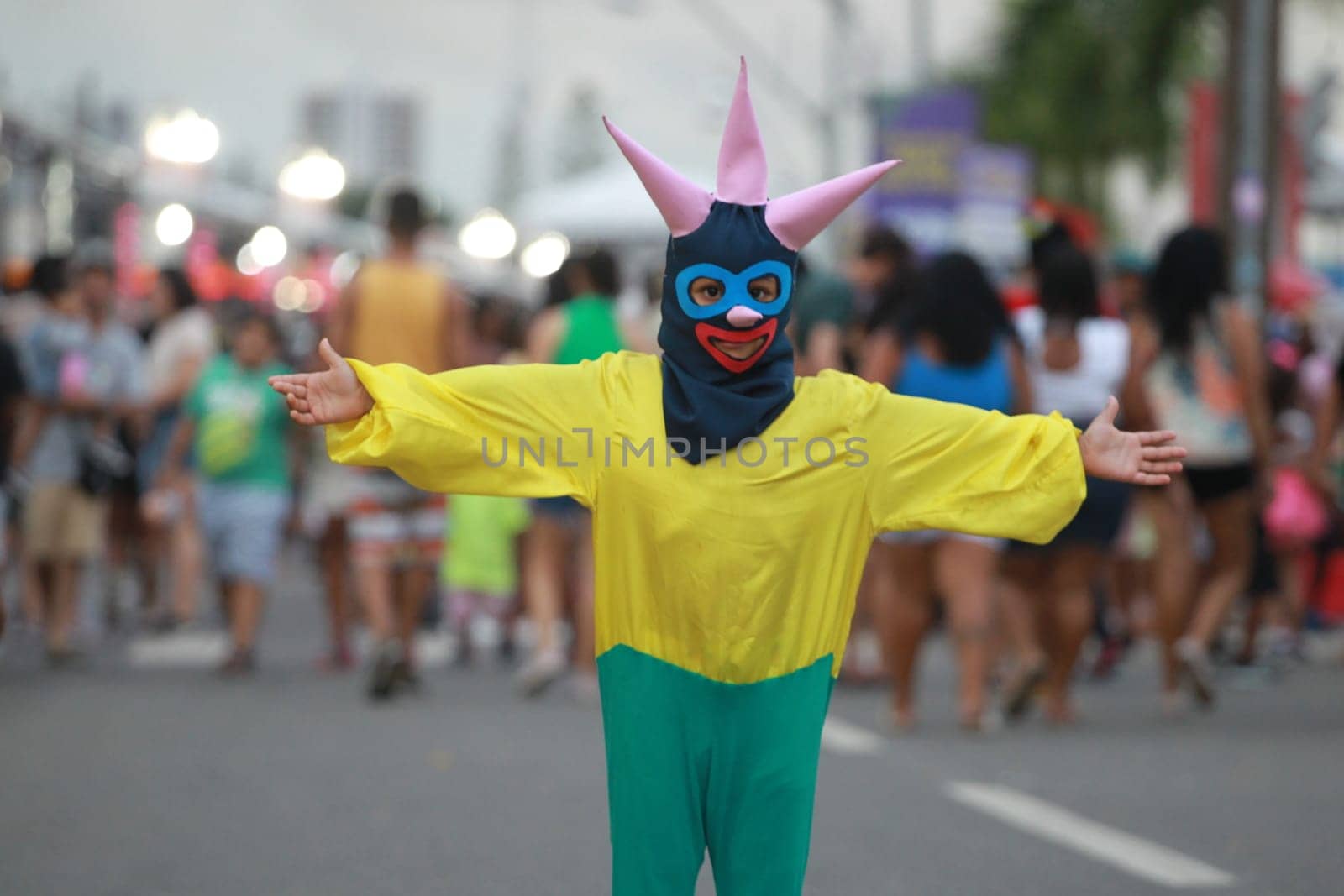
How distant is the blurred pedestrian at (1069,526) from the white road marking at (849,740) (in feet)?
2.65

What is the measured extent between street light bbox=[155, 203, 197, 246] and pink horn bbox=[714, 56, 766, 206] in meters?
47.6

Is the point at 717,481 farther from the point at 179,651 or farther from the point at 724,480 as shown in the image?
the point at 179,651

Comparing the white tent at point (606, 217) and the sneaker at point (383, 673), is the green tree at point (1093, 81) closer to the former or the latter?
the white tent at point (606, 217)

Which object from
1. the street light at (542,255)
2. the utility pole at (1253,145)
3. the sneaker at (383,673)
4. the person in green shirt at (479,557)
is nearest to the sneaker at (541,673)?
the sneaker at (383,673)

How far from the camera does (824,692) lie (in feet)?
15.6

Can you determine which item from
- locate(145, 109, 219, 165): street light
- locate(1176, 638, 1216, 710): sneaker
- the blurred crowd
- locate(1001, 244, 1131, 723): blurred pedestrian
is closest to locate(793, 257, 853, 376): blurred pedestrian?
the blurred crowd

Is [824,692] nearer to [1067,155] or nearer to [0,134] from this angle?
[0,134]

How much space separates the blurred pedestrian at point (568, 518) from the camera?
37.9 ft

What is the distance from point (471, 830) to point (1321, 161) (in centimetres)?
1482

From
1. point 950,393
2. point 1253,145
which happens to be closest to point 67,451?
point 950,393

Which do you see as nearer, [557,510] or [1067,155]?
[557,510]

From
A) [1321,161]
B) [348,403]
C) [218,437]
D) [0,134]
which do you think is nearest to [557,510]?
[218,437]

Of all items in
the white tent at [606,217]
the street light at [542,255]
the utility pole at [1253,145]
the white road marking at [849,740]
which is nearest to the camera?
the white road marking at [849,740]

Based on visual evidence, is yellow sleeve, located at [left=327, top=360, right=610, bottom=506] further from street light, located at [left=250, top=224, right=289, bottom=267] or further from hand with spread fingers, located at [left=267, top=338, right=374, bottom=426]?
street light, located at [left=250, top=224, right=289, bottom=267]
